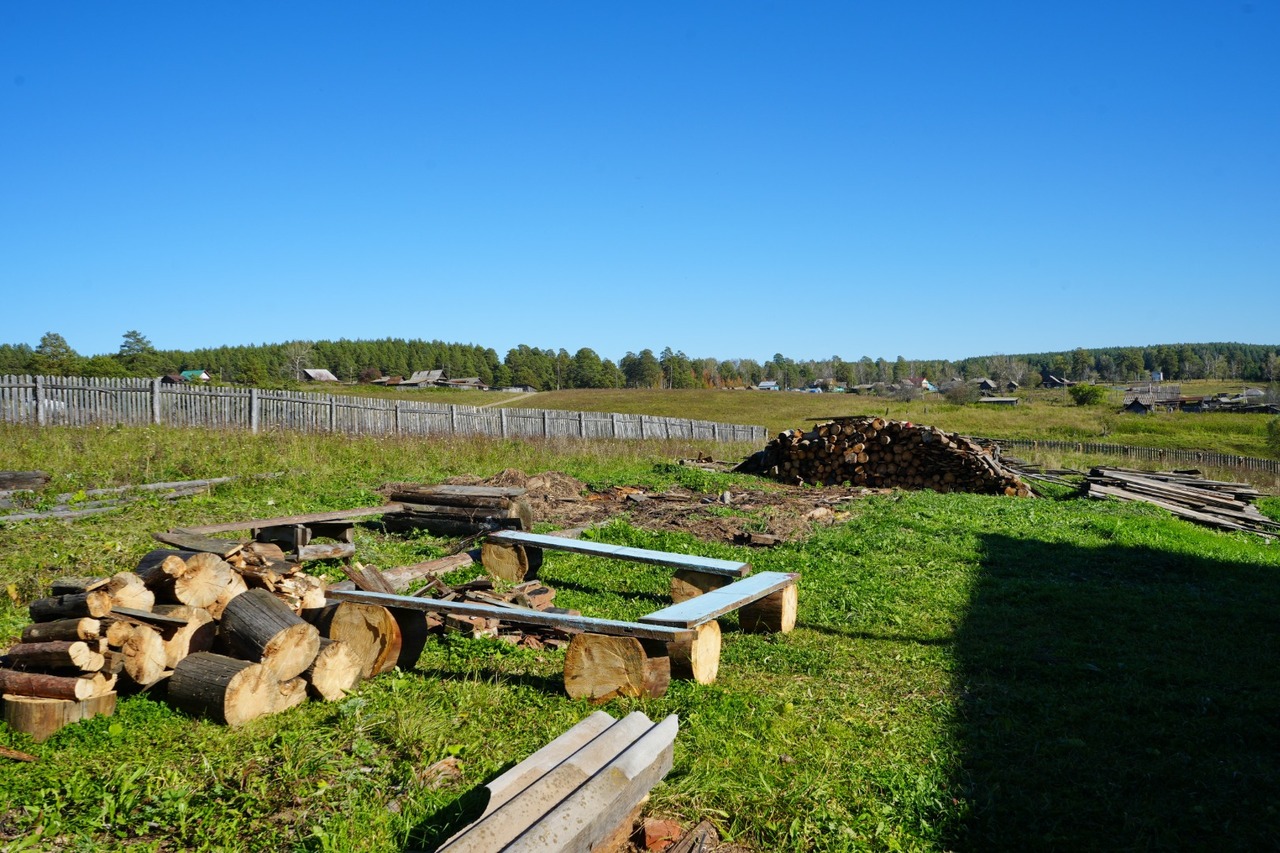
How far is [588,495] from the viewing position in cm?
1300

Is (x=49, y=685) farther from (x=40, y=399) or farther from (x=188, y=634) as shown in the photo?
(x=40, y=399)

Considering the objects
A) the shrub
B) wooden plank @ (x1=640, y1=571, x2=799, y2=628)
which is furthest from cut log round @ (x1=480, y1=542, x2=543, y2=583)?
the shrub

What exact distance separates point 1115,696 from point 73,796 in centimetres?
525

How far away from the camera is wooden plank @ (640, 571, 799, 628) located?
491 centimetres

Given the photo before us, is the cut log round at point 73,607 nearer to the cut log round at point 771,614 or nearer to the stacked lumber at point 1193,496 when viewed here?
the cut log round at point 771,614

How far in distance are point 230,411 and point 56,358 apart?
1282 inches

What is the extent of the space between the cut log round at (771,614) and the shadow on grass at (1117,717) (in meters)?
1.21

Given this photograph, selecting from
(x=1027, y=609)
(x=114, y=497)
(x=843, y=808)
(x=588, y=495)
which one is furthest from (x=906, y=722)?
(x=114, y=497)

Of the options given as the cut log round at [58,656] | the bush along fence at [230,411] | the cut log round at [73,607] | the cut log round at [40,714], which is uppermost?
the bush along fence at [230,411]

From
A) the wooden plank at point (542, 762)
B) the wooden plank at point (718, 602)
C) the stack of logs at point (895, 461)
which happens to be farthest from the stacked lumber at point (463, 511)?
the stack of logs at point (895, 461)

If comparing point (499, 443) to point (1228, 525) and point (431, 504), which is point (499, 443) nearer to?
point (431, 504)

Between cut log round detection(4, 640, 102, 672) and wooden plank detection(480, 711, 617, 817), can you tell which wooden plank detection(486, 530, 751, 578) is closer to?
wooden plank detection(480, 711, 617, 817)

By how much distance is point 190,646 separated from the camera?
4.57 m

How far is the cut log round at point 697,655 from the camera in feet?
15.8
